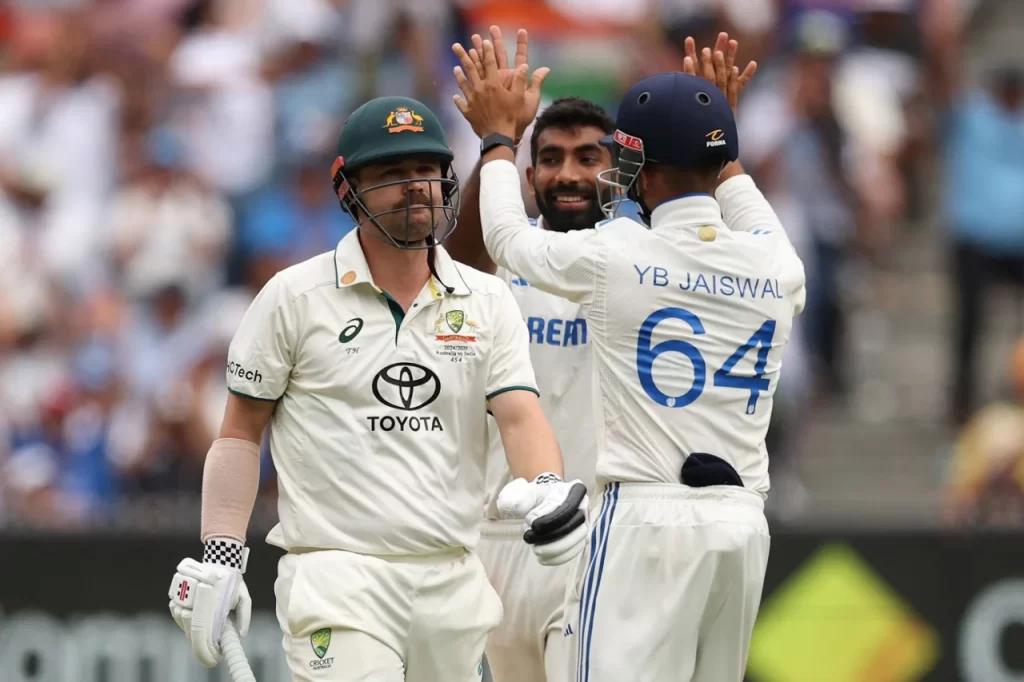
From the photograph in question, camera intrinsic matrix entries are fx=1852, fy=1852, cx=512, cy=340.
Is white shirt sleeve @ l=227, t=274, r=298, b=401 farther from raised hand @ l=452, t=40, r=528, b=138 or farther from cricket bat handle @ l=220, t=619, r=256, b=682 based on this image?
raised hand @ l=452, t=40, r=528, b=138

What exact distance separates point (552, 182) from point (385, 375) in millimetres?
1359

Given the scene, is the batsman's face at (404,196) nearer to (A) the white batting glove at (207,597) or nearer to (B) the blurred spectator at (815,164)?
(A) the white batting glove at (207,597)

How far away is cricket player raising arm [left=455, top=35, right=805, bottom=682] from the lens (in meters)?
5.25

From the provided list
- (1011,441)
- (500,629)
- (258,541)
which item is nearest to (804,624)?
(1011,441)

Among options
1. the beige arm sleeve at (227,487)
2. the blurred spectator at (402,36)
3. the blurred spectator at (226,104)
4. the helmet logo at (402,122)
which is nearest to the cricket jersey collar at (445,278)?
the helmet logo at (402,122)

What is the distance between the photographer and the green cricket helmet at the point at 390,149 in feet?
17.6

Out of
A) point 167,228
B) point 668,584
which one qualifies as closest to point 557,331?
point 668,584

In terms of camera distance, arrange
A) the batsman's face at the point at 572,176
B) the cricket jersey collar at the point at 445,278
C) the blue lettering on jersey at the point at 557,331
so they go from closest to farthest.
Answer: the cricket jersey collar at the point at 445,278 → the blue lettering on jersey at the point at 557,331 → the batsman's face at the point at 572,176

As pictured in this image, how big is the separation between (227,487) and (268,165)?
6743mm

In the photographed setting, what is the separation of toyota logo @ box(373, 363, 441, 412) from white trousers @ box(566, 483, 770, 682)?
62 cm

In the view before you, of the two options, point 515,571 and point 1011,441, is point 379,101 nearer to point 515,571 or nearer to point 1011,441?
point 515,571

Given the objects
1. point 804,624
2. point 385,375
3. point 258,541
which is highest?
point 385,375

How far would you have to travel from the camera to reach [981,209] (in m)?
11.3

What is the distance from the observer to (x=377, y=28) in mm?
12039
